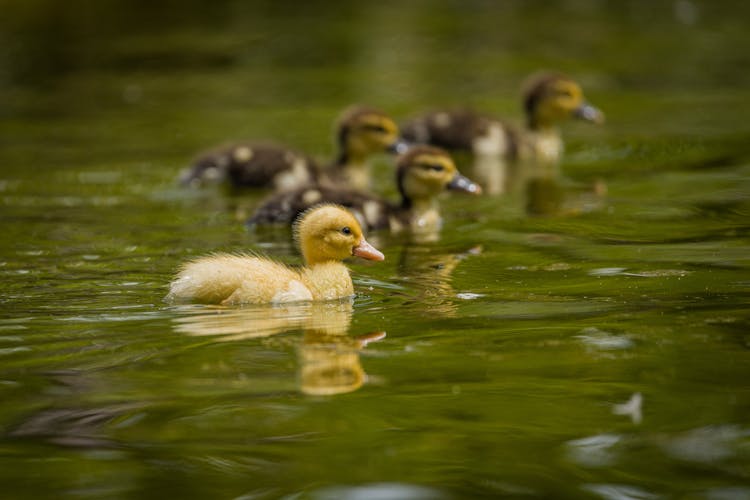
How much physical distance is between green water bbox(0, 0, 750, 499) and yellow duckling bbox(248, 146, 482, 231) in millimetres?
200

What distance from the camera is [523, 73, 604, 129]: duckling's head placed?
11266 millimetres

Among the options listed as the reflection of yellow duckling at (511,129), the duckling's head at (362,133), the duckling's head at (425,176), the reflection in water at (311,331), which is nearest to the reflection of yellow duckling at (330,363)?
the reflection in water at (311,331)

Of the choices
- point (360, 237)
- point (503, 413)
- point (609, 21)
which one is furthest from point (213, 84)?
point (503, 413)

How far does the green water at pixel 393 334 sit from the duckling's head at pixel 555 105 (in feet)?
0.87

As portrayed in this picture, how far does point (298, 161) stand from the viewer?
9.28 metres

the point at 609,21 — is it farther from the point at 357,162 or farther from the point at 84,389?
the point at 84,389

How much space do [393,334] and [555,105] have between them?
21.2 ft

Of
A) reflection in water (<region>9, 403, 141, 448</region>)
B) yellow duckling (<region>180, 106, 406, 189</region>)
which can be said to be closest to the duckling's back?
reflection in water (<region>9, 403, 141, 448</region>)

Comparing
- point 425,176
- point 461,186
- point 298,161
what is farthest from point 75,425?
point 298,161

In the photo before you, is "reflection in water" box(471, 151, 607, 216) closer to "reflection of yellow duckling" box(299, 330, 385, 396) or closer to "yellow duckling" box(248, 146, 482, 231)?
"yellow duckling" box(248, 146, 482, 231)

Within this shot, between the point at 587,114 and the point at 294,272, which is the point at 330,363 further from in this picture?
the point at 587,114

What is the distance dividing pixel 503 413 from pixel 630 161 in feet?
20.2

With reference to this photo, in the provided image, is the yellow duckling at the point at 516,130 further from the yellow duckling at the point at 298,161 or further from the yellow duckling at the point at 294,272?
the yellow duckling at the point at 294,272

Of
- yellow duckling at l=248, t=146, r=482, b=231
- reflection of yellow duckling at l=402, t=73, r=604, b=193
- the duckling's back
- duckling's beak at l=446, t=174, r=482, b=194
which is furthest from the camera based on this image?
reflection of yellow duckling at l=402, t=73, r=604, b=193
